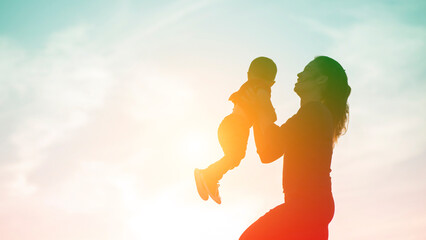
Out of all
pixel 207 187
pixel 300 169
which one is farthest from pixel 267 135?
pixel 207 187

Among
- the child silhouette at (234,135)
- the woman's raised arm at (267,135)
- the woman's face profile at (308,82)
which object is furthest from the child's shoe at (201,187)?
the woman's face profile at (308,82)

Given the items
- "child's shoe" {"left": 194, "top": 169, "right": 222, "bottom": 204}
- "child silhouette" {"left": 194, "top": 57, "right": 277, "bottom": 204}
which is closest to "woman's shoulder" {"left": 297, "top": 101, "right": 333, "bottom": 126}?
"child silhouette" {"left": 194, "top": 57, "right": 277, "bottom": 204}

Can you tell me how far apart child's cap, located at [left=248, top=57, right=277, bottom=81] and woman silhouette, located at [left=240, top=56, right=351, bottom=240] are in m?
0.55

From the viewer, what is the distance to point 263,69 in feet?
15.2

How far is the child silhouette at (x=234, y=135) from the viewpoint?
14.6 feet

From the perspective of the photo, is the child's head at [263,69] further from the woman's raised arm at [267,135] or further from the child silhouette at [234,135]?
the woman's raised arm at [267,135]

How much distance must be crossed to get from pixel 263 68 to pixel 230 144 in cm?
85

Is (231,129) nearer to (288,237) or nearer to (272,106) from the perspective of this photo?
(272,106)

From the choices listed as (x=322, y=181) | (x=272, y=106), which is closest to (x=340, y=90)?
(x=272, y=106)

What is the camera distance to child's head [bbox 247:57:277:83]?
4.59 meters

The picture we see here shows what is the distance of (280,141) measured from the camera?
12.6ft

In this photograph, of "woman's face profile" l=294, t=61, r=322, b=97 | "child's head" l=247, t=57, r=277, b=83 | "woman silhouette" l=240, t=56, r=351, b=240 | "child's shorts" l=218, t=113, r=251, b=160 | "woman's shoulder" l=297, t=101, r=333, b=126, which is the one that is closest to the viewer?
"woman silhouette" l=240, t=56, r=351, b=240

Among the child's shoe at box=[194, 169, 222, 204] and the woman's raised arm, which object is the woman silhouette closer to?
the woman's raised arm

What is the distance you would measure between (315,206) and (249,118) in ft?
3.62
